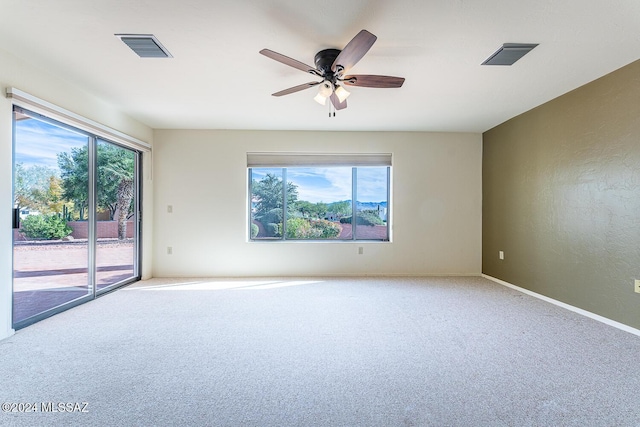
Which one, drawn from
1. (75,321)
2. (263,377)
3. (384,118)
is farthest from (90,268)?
(384,118)

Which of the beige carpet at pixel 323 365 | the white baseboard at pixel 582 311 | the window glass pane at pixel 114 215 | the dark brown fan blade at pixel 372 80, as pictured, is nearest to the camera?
the beige carpet at pixel 323 365

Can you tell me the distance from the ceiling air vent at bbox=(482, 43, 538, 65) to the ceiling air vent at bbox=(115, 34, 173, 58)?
8.70ft

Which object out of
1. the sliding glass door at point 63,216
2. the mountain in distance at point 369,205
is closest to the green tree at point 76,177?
the sliding glass door at point 63,216

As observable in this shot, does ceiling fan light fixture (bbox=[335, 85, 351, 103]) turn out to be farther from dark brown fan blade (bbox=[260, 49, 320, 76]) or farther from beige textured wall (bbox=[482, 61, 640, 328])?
beige textured wall (bbox=[482, 61, 640, 328])

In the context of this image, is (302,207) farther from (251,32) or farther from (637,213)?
(637,213)

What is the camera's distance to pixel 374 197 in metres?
4.79

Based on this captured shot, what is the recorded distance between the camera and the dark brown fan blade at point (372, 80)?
2.31m

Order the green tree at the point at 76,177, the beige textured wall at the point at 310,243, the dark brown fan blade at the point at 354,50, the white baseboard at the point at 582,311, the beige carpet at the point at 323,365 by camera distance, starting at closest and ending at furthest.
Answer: the beige carpet at the point at 323,365 < the dark brown fan blade at the point at 354,50 < the white baseboard at the point at 582,311 < the green tree at the point at 76,177 < the beige textured wall at the point at 310,243

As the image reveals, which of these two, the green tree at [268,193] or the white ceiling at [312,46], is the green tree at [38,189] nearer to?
the white ceiling at [312,46]

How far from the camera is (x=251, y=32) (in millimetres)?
2055

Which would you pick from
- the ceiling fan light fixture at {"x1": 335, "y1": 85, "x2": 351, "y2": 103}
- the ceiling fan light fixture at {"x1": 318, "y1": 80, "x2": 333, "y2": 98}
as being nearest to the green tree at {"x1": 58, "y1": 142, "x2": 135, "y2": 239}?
the ceiling fan light fixture at {"x1": 318, "y1": 80, "x2": 333, "y2": 98}

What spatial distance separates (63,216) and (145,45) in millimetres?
1999

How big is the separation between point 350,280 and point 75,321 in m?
3.21

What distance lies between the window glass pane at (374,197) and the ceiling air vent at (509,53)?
246cm
